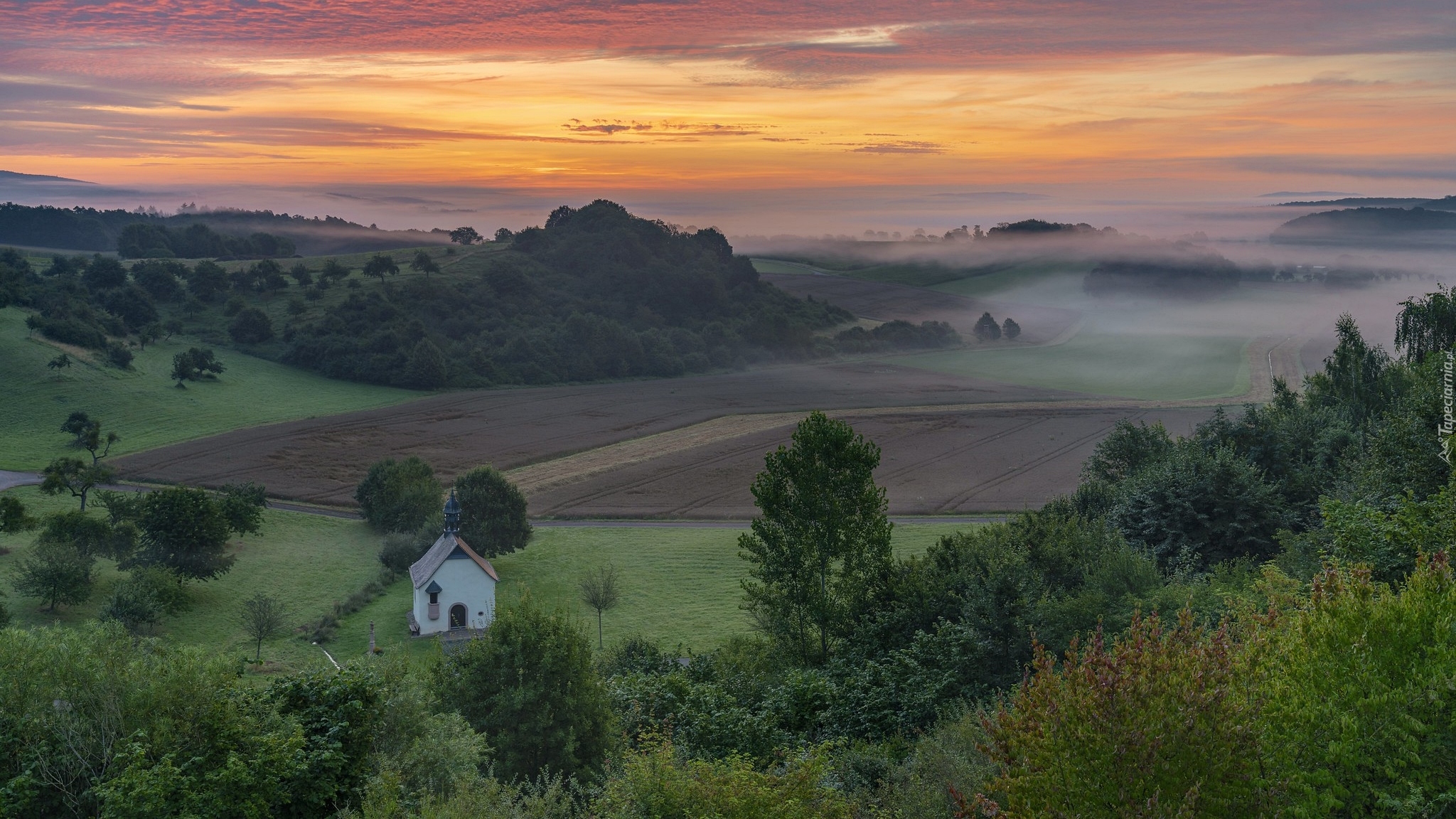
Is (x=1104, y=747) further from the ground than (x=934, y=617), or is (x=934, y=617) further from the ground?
(x=1104, y=747)

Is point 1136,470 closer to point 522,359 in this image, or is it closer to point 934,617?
point 934,617

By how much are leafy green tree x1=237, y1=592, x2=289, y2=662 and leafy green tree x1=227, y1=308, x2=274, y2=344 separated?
8761 centimetres

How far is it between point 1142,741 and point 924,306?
166 m

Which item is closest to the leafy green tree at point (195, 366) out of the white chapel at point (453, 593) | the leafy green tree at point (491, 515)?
the leafy green tree at point (491, 515)

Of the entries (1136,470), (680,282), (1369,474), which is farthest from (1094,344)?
(1369,474)

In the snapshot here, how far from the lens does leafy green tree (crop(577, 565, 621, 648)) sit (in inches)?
1718

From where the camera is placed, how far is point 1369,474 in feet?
101

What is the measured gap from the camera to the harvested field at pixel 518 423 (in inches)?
2908

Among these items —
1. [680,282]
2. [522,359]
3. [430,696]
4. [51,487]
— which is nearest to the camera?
[430,696]

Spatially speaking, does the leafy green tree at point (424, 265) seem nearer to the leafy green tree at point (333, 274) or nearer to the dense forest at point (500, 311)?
the dense forest at point (500, 311)

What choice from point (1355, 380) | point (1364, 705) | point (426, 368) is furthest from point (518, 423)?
point (1364, 705)

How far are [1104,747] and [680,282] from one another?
155 metres

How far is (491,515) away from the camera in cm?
5478

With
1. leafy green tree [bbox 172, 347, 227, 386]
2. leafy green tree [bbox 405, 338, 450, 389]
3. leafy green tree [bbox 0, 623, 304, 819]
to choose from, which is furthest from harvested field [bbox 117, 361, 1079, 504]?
leafy green tree [bbox 0, 623, 304, 819]
